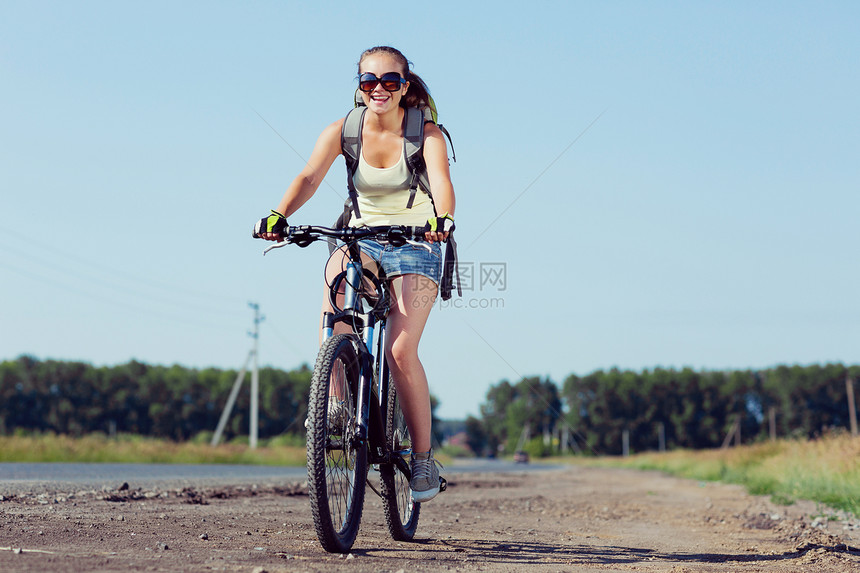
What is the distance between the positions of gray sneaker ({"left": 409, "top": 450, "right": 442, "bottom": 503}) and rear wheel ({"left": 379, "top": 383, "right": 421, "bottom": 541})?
2.3 inches

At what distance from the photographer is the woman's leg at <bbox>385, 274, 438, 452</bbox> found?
4043 millimetres

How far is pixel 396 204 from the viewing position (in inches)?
164

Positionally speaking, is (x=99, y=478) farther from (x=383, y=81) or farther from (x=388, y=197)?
(x=383, y=81)

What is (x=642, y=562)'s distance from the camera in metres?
4.09

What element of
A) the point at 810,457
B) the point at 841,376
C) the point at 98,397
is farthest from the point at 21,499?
the point at 841,376

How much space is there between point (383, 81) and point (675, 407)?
112287mm

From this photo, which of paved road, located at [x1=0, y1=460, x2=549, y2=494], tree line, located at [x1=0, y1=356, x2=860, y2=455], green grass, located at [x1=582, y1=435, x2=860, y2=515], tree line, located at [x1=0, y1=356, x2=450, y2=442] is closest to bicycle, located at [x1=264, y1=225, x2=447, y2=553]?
paved road, located at [x1=0, y1=460, x2=549, y2=494]

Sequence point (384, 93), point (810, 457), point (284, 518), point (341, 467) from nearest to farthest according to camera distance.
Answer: point (341, 467), point (384, 93), point (284, 518), point (810, 457)

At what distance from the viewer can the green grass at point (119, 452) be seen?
17.7 m

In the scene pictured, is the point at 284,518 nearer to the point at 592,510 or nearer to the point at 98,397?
the point at 592,510

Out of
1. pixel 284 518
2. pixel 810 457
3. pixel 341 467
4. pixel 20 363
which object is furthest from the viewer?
pixel 20 363

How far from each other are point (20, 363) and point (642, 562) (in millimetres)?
101039

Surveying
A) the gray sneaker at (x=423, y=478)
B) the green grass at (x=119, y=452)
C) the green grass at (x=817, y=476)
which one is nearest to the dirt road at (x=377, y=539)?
the gray sneaker at (x=423, y=478)

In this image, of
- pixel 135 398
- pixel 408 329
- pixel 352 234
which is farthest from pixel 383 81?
pixel 135 398
